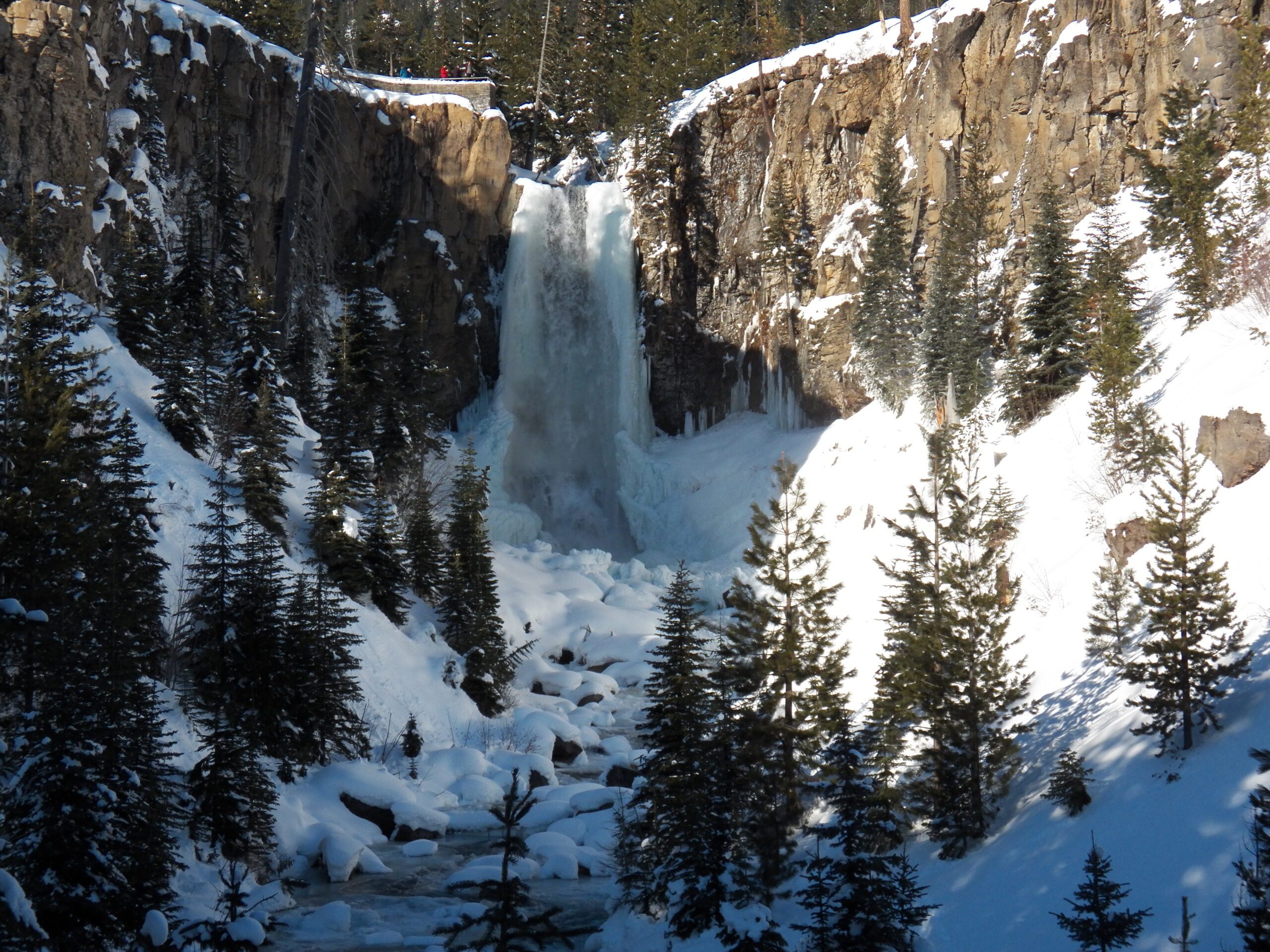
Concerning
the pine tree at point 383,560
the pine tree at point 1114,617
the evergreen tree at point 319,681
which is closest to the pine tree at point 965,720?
the pine tree at point 1114,617

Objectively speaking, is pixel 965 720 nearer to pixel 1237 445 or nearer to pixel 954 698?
pixel 954 698

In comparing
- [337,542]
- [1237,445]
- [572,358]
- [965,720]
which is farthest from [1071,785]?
[572,358]

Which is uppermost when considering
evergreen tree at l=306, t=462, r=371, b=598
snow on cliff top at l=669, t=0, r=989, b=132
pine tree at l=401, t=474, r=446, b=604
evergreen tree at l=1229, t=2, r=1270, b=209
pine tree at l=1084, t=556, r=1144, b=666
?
snow on cliff top at l=669, t=0, r=989, b=132

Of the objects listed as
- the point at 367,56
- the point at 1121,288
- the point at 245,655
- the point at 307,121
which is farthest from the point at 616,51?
the point at 245,655

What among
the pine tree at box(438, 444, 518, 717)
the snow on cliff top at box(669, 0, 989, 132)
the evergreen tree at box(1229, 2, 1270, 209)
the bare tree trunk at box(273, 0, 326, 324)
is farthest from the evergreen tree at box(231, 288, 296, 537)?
the evergreen tree at box(1229, 2, 1270, 209)

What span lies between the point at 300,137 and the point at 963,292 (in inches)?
885

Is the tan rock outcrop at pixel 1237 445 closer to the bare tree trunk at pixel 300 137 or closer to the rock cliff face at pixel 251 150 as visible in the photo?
the rock cliff face at pixel 251 150

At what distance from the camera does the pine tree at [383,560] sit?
88.8 ft

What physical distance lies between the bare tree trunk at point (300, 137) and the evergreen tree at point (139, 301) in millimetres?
3111

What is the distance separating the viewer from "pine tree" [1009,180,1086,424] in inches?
1134

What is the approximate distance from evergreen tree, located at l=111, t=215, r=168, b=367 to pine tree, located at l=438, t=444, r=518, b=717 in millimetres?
9443

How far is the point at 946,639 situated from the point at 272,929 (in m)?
10.2

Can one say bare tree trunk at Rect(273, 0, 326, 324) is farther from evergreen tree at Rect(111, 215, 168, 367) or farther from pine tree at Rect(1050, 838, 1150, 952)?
pine tree at Rect(1050, 838, 1150, 952)

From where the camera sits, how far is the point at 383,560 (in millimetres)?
27156
